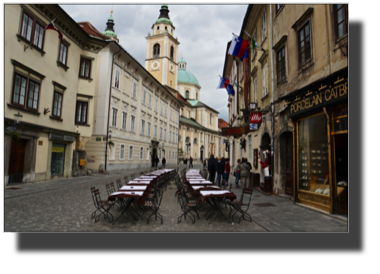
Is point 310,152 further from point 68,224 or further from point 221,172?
point 68,224

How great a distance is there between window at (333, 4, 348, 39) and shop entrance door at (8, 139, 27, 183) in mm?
14674

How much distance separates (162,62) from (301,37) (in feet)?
162

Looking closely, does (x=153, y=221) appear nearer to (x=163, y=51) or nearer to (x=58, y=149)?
(x=58, y=149)

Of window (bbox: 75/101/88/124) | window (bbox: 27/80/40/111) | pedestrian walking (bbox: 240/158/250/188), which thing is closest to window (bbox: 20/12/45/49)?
window (bbox: 27/80/40/111)

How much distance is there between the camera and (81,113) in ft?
64.7

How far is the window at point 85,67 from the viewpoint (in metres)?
19.4

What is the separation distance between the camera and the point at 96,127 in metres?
23.2

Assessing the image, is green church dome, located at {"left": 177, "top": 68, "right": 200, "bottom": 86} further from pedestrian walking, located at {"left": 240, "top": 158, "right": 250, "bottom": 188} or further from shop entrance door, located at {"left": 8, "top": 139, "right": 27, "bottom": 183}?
pedestrian walking, located at {"left": 240, "top": 158, "right": 250, "bottom": 188}

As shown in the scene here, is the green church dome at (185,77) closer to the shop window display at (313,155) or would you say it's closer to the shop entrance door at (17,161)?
the shop entrance door at (17,161)

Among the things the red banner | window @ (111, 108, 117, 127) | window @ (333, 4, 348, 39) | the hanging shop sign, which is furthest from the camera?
window @ (111, 108, 117, 127)

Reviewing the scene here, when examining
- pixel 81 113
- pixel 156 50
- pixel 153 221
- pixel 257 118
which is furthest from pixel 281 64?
pixel 156 50

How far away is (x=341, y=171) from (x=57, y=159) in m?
16.4

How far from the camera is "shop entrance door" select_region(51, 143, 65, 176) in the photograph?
53.1ft
